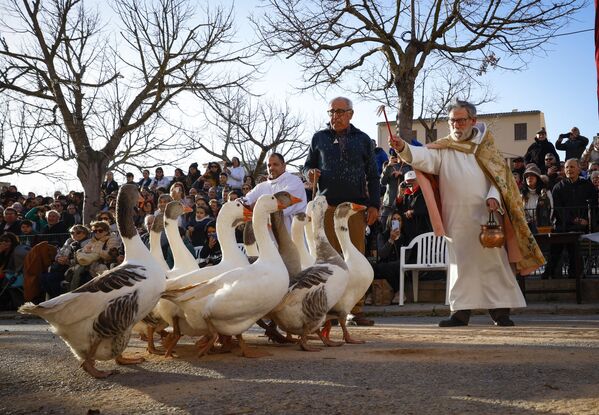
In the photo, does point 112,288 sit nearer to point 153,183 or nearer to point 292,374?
point 292,374

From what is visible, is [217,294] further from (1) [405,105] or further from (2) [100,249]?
(1) [405,105]

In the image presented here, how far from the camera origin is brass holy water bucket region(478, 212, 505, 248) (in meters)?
7.74

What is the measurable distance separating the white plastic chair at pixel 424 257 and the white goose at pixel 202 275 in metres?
5.85

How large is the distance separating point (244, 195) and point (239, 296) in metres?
9.21

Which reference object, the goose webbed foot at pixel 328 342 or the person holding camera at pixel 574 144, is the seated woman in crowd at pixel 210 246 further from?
the person holding camera at pixel 574 144

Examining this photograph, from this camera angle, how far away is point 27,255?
1455 centimetres

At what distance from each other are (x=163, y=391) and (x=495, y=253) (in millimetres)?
4810

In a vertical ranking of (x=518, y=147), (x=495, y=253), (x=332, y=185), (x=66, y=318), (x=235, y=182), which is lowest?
(x=66, y=318)

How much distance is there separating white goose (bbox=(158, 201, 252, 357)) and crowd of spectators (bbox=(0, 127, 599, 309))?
12.1 feet

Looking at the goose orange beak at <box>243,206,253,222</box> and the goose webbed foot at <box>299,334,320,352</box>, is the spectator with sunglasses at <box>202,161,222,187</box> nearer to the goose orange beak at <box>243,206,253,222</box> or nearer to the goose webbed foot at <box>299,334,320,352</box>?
the goose orange beak at <box>243,206,253,222</box>

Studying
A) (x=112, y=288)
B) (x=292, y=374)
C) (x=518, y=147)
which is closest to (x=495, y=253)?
(x=292, y=374)

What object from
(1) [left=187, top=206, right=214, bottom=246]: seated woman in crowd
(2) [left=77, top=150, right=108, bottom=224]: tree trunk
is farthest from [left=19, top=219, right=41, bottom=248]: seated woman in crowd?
(1) [left=187, top=206, right=214, bottom=246]: seated woman in crowd

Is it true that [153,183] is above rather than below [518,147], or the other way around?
below

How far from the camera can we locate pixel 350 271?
7172 millimetres
